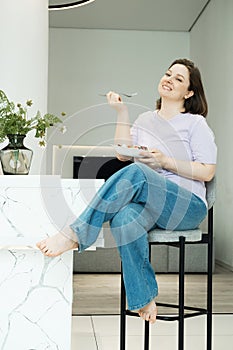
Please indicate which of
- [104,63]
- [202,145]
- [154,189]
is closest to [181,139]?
[202,145]

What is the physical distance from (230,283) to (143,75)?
3.53m

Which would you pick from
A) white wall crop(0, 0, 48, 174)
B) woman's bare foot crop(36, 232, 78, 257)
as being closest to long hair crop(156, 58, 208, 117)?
woman's bare foot crop(36, 232, 78, 257)

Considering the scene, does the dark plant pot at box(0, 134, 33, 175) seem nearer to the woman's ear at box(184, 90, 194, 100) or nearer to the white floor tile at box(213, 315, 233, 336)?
the woman's ear at box(184, 90, 194, 100)

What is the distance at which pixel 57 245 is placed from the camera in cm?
209

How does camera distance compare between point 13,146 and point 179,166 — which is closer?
point 179,166

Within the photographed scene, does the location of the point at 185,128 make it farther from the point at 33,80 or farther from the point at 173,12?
the point at 173,12

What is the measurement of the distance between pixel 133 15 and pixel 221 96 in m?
1.68

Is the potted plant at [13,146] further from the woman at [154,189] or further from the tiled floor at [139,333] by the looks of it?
the tiled floor at [139,333]

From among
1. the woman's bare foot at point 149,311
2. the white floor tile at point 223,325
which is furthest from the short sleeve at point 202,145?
the white floor tile at point 223,325

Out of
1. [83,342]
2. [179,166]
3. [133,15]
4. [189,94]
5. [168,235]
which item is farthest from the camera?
[133,15]

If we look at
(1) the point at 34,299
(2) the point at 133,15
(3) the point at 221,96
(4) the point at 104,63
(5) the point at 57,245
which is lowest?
(1) the point at 34,299

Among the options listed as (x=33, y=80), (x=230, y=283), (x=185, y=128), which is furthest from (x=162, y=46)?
(x=185, y=128)

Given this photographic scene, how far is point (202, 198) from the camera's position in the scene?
2.24m

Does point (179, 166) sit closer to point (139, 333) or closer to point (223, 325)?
point (139, 333)
